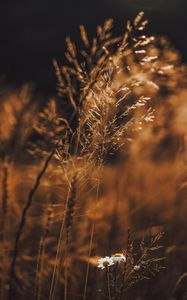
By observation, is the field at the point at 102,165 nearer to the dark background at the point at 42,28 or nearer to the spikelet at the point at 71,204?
the spikelet at the point at 71,204

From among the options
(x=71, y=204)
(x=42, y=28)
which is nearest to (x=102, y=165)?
(x=71, y=204)

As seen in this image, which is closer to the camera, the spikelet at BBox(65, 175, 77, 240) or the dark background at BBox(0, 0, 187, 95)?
the spikelet at BBox(65, 175, 77, 240)

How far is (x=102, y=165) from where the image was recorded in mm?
1231

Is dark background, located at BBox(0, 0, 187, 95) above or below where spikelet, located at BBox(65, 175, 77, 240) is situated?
above

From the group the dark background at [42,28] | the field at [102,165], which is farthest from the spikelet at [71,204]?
the dark background at [42,28]

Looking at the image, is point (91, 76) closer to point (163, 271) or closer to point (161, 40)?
point (161, 40)

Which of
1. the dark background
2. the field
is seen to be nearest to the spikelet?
the field

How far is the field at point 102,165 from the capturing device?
124 centimetres

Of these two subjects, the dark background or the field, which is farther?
the dark background

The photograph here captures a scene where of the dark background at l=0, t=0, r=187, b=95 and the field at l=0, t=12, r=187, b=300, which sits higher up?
the dark background at l=0, t=0, r=187, b=95

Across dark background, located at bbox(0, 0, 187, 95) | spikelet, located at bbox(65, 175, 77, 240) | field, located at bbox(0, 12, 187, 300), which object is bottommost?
spikelet, located at bbox(65, 175, 77, 240)

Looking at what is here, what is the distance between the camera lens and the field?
124cm

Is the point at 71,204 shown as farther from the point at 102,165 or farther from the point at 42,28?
the point at 42,28

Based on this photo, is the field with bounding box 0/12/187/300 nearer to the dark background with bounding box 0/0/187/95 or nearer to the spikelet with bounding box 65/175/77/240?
the spikelet with bounding box 65/175/77/240
